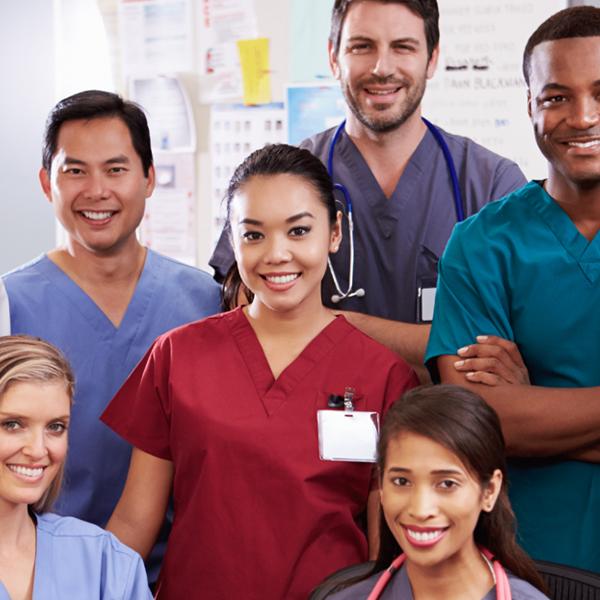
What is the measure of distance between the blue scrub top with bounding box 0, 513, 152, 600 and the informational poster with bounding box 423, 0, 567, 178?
5.75ft

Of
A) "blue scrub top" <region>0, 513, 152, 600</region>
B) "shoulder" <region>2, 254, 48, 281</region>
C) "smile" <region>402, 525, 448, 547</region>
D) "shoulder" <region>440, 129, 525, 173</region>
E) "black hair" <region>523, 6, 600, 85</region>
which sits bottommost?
"blue scrub top" <region>0, 513, 152, 600</region>

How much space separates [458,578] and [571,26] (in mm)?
891

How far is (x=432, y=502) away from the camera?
1.29m

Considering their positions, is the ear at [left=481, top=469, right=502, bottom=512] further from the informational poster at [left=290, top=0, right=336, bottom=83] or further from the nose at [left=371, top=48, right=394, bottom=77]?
the informational poster at [left=290, top=0, right=336, bottom=83]

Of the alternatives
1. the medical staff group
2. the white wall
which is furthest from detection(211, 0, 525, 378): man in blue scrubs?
the white wall

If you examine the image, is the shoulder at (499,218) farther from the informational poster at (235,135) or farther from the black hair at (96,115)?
the informational poster at (235,135)

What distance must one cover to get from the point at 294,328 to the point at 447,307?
267 millimetres

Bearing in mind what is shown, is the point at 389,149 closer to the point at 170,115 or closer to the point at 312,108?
the point at 312,108

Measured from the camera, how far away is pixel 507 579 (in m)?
1.32

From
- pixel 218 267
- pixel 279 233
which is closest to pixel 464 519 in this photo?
pixel 279 233

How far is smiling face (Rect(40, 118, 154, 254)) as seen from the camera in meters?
1.98

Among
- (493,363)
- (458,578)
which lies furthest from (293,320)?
(458,578)

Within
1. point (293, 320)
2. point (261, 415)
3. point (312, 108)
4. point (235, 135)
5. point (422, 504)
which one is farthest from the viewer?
point (235, 135)

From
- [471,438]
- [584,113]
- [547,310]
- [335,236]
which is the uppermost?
[584,113]
